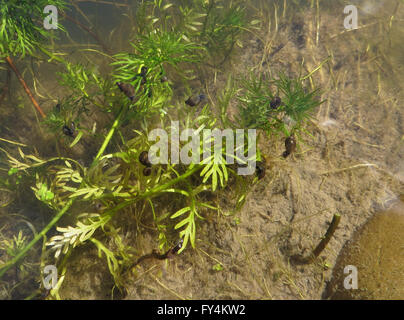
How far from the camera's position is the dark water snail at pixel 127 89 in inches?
86.2

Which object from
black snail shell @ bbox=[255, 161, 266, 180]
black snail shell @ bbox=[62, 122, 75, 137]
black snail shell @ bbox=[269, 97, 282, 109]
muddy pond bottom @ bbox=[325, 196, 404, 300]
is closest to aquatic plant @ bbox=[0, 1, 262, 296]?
black snail shell @ bbox=[62, 122, 75, 137]

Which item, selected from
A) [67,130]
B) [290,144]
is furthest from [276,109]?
[67,130]

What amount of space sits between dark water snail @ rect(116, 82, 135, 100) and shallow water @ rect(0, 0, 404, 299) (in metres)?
0.69

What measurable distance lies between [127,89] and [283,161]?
5.05ft

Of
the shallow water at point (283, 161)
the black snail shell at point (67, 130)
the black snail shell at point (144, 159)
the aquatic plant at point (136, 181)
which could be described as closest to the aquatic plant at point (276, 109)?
the aquatic plant at point (136, 181)

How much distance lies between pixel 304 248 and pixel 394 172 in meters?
1.18

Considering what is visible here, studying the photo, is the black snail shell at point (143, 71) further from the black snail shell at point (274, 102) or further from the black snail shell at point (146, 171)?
the black snail shell at point (274, 102)

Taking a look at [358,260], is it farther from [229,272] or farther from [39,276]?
[39,276]

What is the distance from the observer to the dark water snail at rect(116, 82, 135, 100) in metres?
2.19

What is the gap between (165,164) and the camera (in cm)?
242

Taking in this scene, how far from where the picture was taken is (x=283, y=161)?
2.56 metres

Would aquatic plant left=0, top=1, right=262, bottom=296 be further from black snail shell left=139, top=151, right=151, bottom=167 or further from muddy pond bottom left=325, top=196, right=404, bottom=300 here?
muddy pond bottom left=325, top=196, right=404, bottom=300

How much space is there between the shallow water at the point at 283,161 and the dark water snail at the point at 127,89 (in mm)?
686
